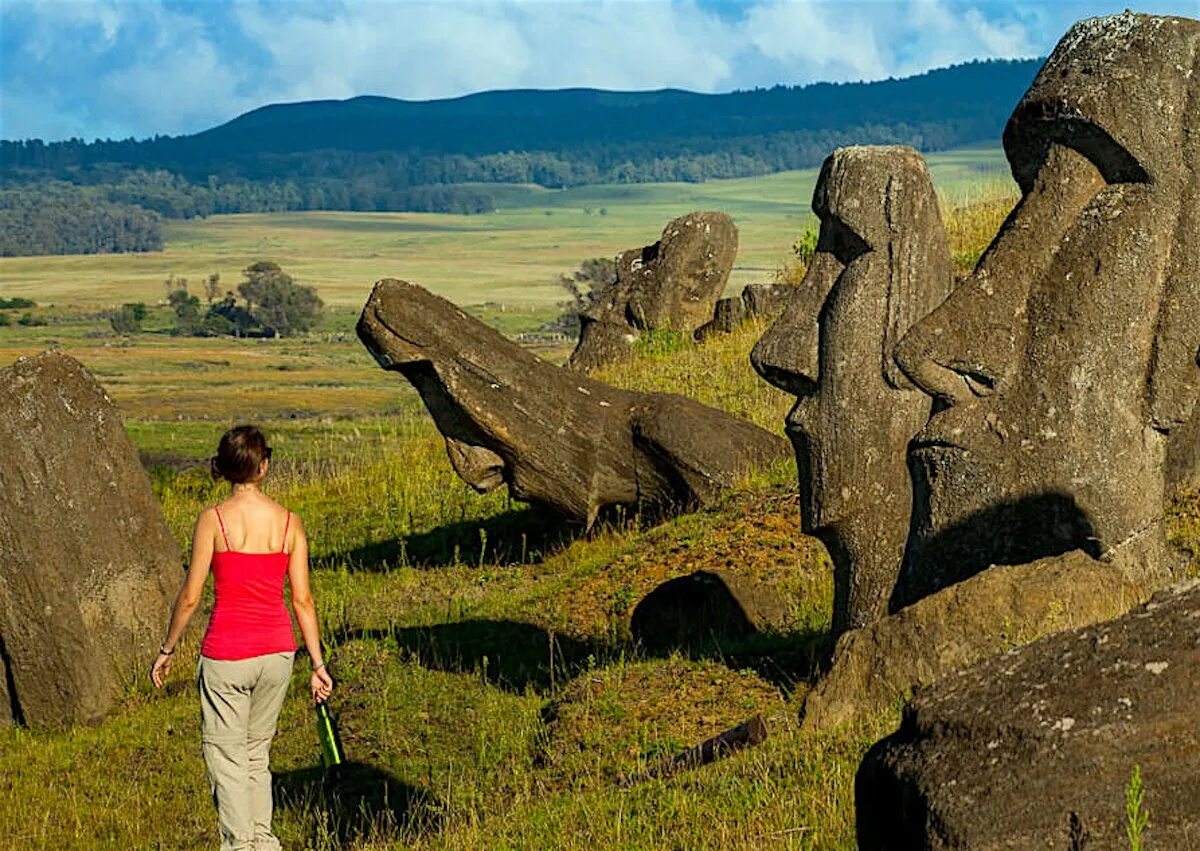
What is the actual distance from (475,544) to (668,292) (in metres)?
11.9

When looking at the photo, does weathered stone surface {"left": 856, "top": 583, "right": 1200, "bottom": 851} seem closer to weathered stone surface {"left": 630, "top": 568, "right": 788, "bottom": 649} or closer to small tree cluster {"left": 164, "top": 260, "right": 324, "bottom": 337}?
weathered stone surface {"left": 630, "top": 568, "right": 788, "bottom": 649}

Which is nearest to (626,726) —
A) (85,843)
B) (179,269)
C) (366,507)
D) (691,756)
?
(691,756)

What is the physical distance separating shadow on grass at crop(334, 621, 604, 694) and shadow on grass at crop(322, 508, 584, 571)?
242 cm

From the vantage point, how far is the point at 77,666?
1403cm

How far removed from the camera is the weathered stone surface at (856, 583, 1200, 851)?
16.3 feet

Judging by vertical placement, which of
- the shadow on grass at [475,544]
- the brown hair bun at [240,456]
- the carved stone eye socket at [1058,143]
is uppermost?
the carved stone eye socket at [1058,143]

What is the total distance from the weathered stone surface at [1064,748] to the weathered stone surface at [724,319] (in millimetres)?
23723

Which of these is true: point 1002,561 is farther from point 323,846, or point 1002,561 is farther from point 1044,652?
point 1044,652

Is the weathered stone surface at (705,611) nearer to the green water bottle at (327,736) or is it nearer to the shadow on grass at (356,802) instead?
the shadow on grass at (356,802)

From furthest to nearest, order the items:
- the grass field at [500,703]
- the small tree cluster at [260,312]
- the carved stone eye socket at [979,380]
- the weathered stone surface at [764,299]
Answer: the small tree cluster at [260,312] → the weathered stone surface at [764,299] → the carved stone eye socket at [979,380] → the grass field at [500,703]

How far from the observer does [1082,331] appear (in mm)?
9289

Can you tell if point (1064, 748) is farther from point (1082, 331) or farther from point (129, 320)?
point (129, 320)

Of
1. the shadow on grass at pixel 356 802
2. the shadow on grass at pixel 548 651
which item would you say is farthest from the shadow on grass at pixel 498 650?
the shadow on grass at pixel 356 802

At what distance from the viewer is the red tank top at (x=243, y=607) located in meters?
8.61
